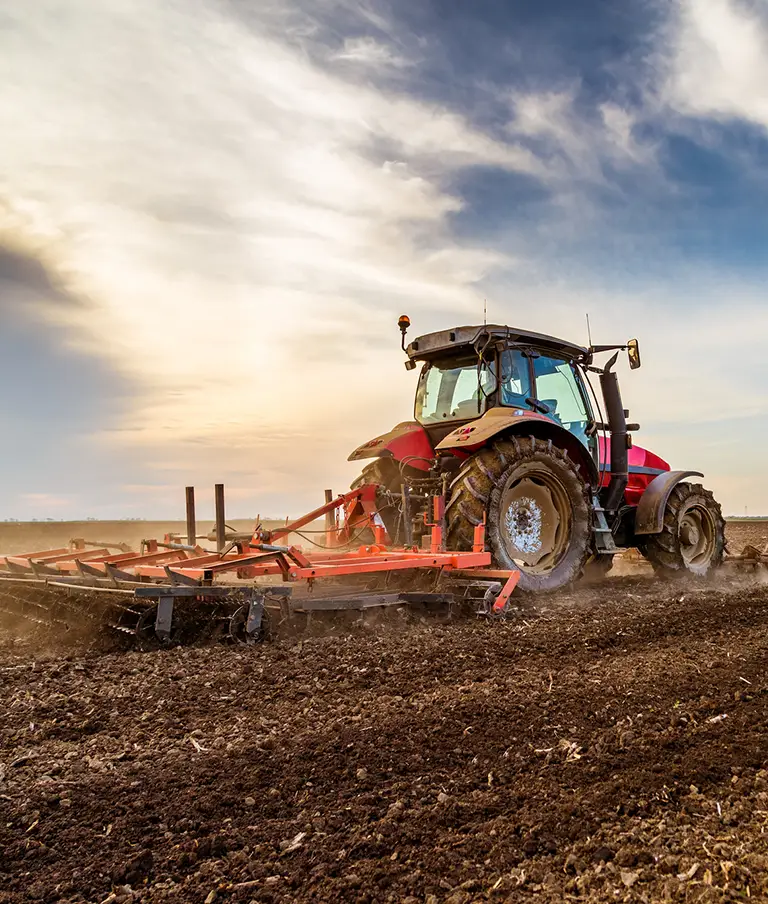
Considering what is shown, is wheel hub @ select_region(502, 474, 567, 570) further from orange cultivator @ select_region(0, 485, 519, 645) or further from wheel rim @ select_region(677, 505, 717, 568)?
wheel rim @ select_region(677, 505, 717, 568)

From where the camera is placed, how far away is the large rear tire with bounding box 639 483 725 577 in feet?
28.8

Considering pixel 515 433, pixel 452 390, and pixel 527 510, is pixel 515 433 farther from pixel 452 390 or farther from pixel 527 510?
pixel 452 390

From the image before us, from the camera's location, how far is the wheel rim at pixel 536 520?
6.89 meters

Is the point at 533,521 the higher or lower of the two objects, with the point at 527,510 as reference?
lower

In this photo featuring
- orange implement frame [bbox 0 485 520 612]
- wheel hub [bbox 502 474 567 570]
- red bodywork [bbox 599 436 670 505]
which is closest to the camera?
orange implement frame [bbox 0 485 520 612]

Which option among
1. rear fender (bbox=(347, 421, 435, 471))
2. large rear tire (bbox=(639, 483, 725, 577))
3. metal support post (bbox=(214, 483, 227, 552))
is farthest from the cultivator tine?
large rear tire (bbox=(639, 483, 725, 577))

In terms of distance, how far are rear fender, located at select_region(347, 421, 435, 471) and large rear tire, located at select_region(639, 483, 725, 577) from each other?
121 inches

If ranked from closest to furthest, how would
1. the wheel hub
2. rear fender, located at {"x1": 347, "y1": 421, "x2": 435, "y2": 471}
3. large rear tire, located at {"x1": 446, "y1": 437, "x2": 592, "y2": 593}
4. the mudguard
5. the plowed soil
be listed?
1. the plowed soil
2. large rear tire, located at {"x1": 446, "y1": 437, "x2": 592, "y2": 593}
3. the wheel hub
4. rear fender, located at {"x1": 347, "y1": 421, "x2": 435, "y2": 471}
5. the mudguard

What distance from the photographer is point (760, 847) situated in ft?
7.95

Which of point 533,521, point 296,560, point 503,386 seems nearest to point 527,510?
point 533,521

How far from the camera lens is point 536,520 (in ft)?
23.5

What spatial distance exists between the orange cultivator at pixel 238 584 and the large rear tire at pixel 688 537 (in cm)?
346

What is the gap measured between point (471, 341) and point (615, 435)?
2366 mm

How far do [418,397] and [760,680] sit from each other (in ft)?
15.2
